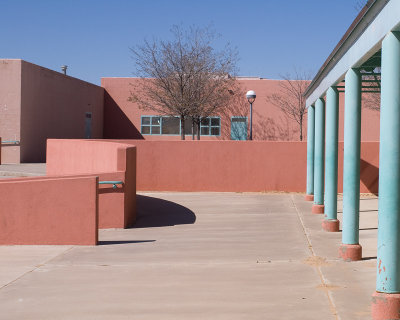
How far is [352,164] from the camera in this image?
8.34m

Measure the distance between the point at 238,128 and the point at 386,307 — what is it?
29.2 metres

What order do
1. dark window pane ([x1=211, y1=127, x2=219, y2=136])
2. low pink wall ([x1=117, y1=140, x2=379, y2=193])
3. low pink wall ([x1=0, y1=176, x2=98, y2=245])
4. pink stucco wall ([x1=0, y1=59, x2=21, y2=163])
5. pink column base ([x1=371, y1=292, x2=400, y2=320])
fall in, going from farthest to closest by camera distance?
dark window pane ([x1=211, y1=127, x2=219, y2=136]), pink stucco wall ([x1=0, y1=59, x2=21, y2=163]), low pink wall ([x1=117, y1=140, x2=379, y2=193]), low pink wall ([x1=0, y1=176, x2=98, y2=245]), pink column base ([x1=371, y1=292, x2=400, y2=320])

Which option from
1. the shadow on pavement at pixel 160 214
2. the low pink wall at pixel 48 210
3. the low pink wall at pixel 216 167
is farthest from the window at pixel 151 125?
the low pink wall at pixel 48 210

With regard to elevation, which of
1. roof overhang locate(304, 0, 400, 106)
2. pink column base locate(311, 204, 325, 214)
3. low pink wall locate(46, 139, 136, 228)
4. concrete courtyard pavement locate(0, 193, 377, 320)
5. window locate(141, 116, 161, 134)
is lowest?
concrete courtyard pavement locate(0, 193, 377, 320)

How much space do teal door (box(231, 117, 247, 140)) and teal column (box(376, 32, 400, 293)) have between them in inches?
1132

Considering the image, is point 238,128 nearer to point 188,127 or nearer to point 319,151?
point 188,127

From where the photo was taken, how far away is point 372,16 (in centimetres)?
653

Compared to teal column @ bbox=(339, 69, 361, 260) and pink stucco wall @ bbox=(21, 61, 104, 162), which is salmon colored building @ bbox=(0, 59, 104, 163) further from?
teal column @ bbox=(339, 69, 361, 260)

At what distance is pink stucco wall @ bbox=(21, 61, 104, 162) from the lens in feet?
87.0

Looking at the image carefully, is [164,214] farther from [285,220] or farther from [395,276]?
[395,276]

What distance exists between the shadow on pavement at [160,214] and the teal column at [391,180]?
7.16 meters

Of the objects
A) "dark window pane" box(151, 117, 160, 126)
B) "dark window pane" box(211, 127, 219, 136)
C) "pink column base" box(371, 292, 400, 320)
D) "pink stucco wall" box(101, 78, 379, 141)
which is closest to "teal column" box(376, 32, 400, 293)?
"pink column base" box(371, 292, 400, 320)

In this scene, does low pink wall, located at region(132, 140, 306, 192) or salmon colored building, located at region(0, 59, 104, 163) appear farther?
salmon colored building, located at region(0, 59, 104, 163)

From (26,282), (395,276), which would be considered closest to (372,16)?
(395,276)
